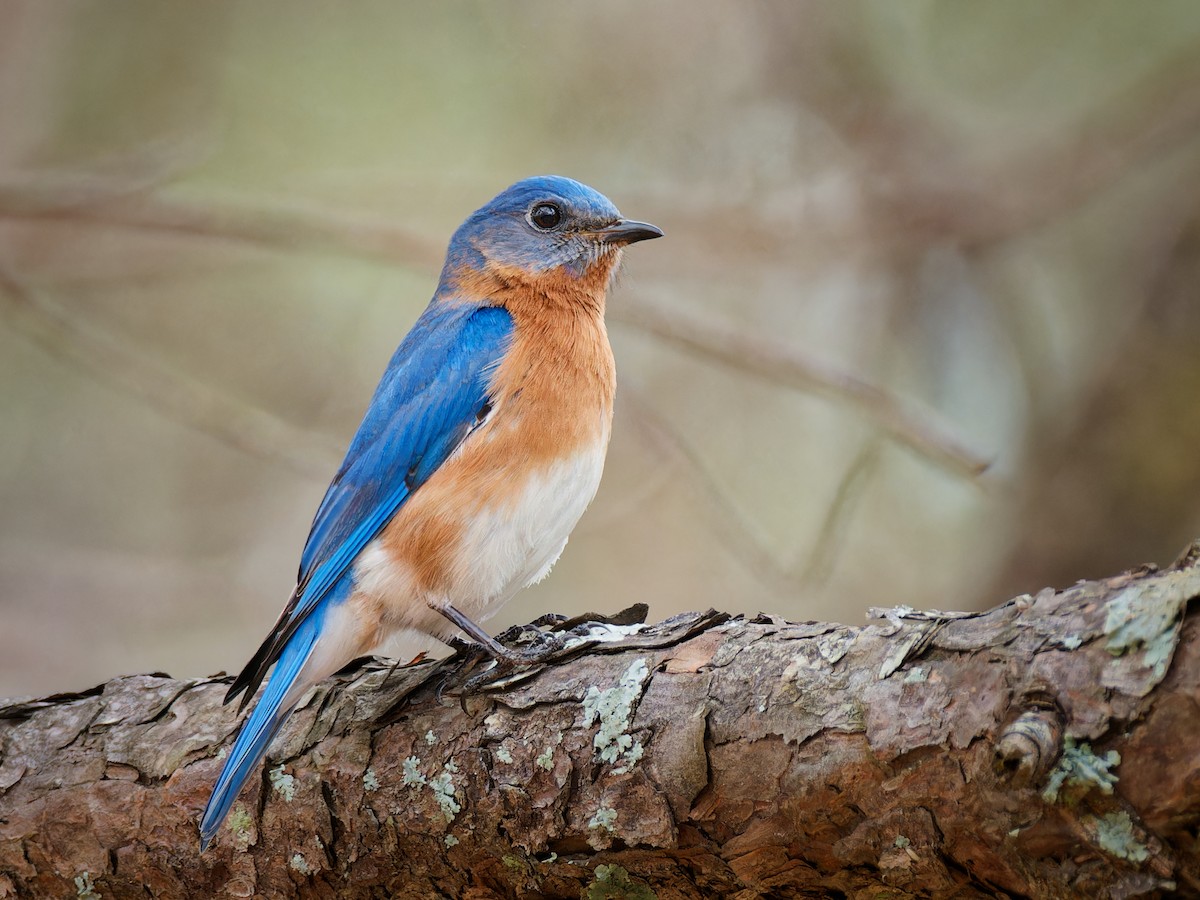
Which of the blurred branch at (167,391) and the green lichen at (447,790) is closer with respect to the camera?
the green lichen at (447,790)

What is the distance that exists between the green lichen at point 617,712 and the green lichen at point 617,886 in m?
0.22

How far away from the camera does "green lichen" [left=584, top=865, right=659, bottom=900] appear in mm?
2504

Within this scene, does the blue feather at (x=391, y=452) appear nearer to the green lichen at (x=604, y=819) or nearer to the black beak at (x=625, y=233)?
the black beak at (x=625, y=233)

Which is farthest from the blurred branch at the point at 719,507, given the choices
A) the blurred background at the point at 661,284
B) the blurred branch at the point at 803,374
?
the blurred branch at the point at 803,374

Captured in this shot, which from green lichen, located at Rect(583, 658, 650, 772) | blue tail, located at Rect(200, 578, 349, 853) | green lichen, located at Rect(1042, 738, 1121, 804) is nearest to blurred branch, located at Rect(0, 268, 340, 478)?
blue tail, located at Rect(200, 578, 349, 853)

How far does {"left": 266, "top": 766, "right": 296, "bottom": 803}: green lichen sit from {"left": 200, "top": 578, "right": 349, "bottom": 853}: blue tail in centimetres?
6

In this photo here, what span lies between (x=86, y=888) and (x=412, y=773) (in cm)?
90

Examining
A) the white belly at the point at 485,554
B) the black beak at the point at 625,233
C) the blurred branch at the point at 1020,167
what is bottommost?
the white belly at the point at 485,554

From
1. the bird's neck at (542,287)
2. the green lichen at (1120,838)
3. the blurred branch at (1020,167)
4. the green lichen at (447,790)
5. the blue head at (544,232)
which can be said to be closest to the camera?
the green lichen at (1120,838)

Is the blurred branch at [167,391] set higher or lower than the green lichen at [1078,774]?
higher

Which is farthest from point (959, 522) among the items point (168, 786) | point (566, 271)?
point (168, 786)

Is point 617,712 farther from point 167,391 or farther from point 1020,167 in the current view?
point 1020,167

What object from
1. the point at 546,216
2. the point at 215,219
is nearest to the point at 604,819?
the point at 546,216

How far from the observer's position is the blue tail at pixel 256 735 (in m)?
2.76
